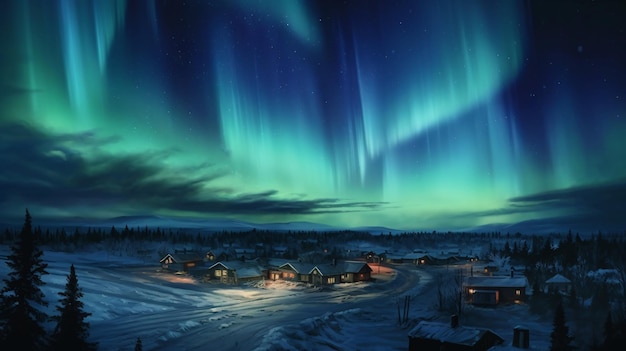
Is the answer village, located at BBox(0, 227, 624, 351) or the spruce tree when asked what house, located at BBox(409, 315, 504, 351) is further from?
the spruce tree

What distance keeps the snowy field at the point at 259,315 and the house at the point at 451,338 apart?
359cm

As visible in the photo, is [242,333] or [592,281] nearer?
[242,333]

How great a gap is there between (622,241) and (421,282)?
209 feet

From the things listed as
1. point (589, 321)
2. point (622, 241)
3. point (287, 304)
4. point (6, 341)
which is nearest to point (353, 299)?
point (287, 304)

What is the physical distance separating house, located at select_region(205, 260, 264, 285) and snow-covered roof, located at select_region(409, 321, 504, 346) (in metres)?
52.1

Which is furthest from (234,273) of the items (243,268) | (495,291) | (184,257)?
(495,291)

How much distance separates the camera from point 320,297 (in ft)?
211

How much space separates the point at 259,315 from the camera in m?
48.7

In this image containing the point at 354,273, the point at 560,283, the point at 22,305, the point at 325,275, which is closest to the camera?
the point at 22,305

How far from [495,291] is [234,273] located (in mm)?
47606

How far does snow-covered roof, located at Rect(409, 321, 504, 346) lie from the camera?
32469mm

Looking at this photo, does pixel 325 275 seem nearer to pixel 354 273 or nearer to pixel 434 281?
pixel 354 273

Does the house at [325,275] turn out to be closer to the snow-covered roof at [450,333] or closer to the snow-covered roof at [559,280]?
the snow-covered roof at [559,280]

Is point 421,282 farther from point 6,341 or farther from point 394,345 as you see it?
point 6,341
